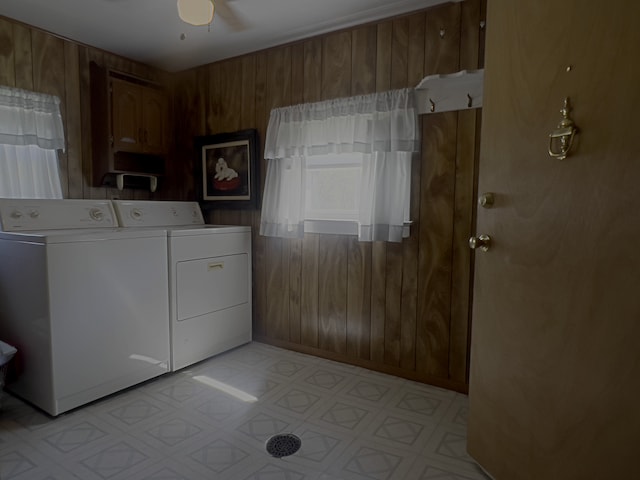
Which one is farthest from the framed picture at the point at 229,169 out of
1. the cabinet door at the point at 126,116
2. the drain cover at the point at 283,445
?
the drain cover at the point at 283,445

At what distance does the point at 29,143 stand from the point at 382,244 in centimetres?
234

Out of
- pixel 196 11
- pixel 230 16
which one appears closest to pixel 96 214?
pixel 196 11

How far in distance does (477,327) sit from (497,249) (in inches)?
13.5

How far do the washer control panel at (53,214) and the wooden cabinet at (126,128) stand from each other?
0.40 m

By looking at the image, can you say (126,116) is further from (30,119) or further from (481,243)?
(481,243)

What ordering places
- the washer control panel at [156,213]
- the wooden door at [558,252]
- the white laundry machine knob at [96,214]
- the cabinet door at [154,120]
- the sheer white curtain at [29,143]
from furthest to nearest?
the cabinet door at [154,120] < the washer control panel at [156,213] < the white laundry machine knob at [96,214] < the sheer white curtain at [29,143] < the wooden door at [558,252]

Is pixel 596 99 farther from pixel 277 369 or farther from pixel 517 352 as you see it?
pixel 277 369

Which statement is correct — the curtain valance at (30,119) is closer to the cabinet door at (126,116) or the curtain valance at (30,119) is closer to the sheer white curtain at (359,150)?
the cabinet door at (126,116)

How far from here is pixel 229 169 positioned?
2994 mm

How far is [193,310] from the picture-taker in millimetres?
2498

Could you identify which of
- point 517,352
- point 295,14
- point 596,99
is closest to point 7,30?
point 295,14

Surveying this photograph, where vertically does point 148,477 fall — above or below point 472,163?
below

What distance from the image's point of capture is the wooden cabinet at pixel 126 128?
104 inches

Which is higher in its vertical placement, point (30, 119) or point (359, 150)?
point (30, 119)
